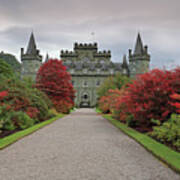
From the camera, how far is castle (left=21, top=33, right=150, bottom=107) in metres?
60.2

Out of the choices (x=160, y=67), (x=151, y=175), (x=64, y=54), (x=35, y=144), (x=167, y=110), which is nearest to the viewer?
(x=151, y=175)

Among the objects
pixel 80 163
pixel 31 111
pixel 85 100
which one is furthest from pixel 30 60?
pixel 80 163

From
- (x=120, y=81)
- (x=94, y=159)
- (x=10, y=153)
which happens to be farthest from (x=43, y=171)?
(x=120, y=81)

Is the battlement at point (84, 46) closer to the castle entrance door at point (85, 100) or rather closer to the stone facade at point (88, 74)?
the stone facade at point (88, 74)

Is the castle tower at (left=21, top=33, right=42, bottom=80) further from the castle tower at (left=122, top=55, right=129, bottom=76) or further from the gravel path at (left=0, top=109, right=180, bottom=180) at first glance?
the gravel path at (left=0, top=109, right=180, bottom=180)

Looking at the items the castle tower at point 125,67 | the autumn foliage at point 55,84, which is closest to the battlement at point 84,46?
the castle tower at point 125,67

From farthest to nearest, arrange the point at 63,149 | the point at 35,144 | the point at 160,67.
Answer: the point at 160,67, the point at 35,144, the point at 63,149

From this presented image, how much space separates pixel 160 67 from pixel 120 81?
1784 centimetres

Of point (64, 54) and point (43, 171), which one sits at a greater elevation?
point (64, 54)

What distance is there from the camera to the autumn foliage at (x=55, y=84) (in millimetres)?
25242

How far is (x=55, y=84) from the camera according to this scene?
25.0 m

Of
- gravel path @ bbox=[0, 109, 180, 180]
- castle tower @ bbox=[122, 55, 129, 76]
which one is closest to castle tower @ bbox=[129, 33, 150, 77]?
castle tower @ bbox=[122, 55, 129, 76]

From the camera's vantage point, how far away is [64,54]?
69.2 metres

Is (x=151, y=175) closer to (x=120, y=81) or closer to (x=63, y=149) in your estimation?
(x=63, y=149)
